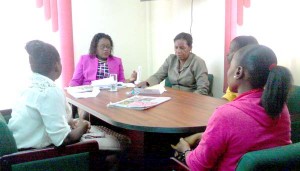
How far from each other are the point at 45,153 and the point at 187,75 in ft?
6.30

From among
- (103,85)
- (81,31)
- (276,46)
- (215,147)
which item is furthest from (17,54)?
(215,147)

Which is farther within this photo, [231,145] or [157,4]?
[157,4]

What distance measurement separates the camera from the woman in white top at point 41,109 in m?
1.65

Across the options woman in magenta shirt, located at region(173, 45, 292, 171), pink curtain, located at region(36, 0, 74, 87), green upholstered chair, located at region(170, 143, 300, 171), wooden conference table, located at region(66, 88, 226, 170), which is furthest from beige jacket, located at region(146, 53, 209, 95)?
green upholstered chair, located at region(170, 143, 300, 171)

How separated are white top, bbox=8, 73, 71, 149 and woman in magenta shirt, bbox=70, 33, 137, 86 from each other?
5.68 ft

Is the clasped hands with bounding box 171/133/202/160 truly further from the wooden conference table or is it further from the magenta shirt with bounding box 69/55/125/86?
the magenta shirt with bounding box 69/55/125/86

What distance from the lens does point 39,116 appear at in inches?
66.0

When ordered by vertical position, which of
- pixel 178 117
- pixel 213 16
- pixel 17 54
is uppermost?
pixel 213 16

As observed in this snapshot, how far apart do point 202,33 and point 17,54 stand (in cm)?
199

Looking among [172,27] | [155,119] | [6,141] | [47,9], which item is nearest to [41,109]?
[6,141]

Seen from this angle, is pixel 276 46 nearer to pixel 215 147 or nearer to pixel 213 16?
pixel 213 16

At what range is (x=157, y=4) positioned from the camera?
435 cm

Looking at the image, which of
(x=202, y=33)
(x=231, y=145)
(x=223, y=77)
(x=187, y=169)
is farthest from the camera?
(x=202, y=33)

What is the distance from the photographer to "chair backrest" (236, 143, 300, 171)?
1052 millimetres
